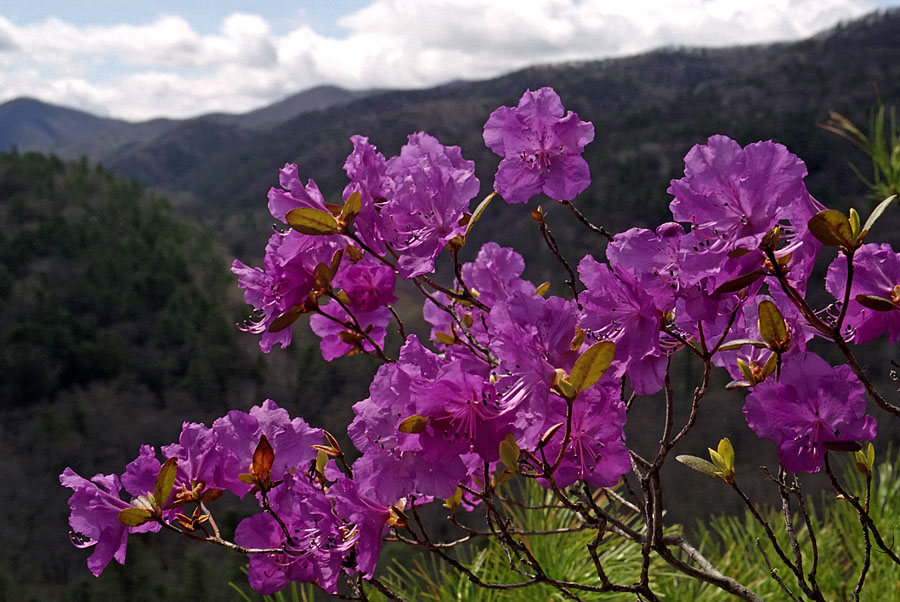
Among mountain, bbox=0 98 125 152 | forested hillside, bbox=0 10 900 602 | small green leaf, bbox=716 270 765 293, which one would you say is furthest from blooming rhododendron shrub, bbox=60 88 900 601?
mountain, bbox=0 98 125 152

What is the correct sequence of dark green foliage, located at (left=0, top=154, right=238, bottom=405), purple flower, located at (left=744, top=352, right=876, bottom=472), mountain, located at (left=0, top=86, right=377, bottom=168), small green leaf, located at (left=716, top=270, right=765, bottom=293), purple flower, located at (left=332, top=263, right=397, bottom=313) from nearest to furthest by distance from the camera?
small green leaf, located at (left=716, top=270, right=765, bottom=293), purple flower, located at (left=744, top=352, right=876, bottom=472), purple flower, located at (left=332, top=263, right=397, bottom=313), dark green foliage, located at (left=0, top=154, right=238, bottom=405), mountain, located at (left=0, top=86, right=377, bottom=168)

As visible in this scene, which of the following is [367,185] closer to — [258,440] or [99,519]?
[258,440]

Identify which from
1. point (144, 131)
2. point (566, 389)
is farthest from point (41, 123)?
point (566, 389)

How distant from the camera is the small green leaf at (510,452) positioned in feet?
2.43

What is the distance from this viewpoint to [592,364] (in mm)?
682

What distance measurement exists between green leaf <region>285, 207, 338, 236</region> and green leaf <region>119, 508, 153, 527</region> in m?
0.40

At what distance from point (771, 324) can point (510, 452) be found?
31cm

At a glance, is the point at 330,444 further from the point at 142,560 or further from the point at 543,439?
the point at 142,560

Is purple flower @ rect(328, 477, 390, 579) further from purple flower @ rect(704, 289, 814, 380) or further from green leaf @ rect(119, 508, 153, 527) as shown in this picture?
purple flower @ rect(704, 289, 814, 380)

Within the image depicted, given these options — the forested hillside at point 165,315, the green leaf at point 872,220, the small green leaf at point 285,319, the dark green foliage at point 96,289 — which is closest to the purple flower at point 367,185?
the small green leaf at point 285,319

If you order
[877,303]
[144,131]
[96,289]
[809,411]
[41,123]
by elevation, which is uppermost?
[41,123]

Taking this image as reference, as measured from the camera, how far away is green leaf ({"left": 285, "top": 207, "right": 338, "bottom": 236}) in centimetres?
88

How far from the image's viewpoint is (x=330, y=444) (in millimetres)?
1057

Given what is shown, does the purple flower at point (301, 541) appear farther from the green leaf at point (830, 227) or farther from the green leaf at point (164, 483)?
the green leaf at point (830, 227)
